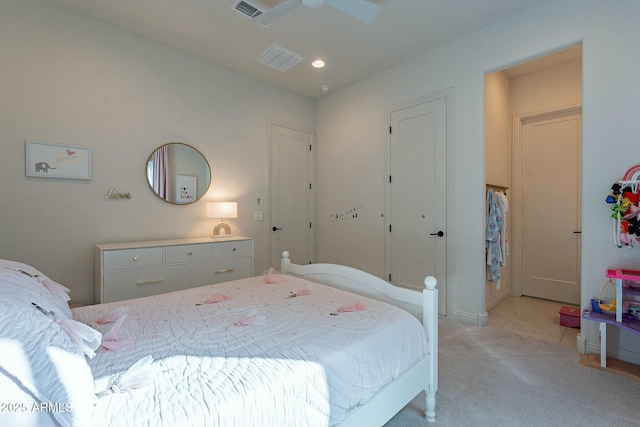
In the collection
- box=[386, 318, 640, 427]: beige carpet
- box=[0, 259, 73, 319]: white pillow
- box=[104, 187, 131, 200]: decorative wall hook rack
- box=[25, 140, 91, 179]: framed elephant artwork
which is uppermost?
box=[25, 140, 91, 179]: framed elephant artwork

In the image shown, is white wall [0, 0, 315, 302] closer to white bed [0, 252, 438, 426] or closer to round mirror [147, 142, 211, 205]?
round mirror [147, 142, 211, 205]

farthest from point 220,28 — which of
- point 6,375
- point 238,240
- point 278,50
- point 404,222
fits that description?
point 6,375

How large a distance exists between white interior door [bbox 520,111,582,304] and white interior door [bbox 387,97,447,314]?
1584mm

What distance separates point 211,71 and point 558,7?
3459 mm

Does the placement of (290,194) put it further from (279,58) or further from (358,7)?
(358,7)

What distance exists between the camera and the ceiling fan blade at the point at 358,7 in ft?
7.14

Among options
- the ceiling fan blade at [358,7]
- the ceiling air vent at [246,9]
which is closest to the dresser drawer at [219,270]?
the ceiling air vent at [246,9]

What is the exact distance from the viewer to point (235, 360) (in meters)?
1.10

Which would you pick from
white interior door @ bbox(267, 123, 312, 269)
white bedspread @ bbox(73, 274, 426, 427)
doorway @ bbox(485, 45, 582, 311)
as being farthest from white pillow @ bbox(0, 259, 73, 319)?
doorway @ bbox(485, 45, 582, 311)

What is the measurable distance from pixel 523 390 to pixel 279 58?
3.72m

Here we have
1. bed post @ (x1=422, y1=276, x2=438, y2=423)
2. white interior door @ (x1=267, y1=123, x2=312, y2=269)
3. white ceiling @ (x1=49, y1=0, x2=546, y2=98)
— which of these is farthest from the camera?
white interior door @ (x1=267, y1=123, x2=312, y2=269)

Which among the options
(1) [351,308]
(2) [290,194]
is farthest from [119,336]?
(2) [290,194]

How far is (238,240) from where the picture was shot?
3.33 m

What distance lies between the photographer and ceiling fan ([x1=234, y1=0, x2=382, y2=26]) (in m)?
2.17
